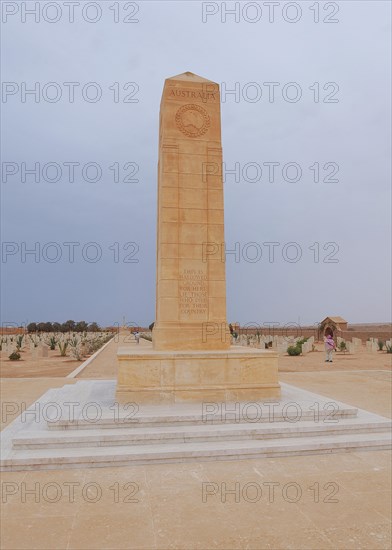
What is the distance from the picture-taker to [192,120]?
30.6ft

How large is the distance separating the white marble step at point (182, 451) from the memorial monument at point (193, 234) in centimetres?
201

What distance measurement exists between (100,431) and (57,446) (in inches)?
25.3

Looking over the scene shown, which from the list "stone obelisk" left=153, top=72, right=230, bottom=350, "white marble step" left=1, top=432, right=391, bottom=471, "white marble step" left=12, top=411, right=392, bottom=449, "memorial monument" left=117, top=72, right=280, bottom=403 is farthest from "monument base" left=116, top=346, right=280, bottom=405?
"white marble step" left=1, top=432, right=391, bottom=471

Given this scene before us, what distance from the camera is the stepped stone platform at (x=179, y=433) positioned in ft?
18.2

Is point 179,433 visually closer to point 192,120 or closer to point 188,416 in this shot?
point 188,416

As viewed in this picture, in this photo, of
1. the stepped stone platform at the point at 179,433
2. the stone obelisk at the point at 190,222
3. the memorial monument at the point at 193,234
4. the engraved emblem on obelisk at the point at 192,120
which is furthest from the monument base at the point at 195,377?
the engraved emblem on obelisk at the point at 192,120

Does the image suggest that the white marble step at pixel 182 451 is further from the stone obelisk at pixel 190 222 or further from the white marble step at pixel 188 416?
the stone obelisk at pixel 190 222

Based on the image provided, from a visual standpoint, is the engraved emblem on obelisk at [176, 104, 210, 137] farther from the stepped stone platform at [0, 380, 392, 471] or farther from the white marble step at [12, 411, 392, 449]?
the white marble step at [12, 411, 392, 449]

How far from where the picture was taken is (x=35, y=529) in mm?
3842

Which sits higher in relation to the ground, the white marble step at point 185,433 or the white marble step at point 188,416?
the white marble step at point 188,416

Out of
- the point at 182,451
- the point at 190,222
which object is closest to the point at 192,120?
the point at 190,222

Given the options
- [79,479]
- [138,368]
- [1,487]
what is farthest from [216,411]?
[1,487]

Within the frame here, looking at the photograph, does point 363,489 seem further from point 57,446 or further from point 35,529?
point 57,446

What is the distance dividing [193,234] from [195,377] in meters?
3.01
